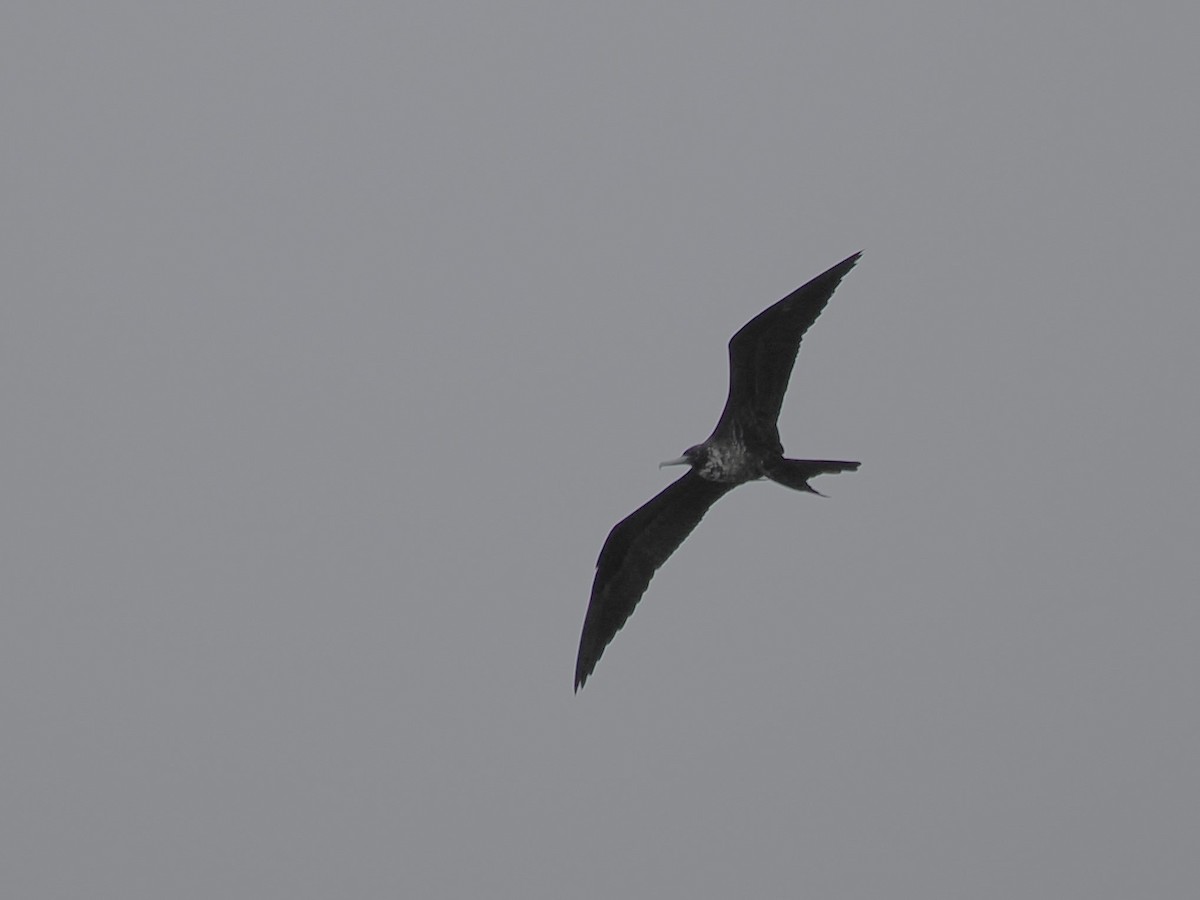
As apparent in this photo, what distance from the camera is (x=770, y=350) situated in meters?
12.7

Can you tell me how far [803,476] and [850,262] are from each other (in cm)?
209

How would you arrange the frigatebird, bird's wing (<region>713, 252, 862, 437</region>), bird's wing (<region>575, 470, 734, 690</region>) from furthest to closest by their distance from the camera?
bird's wing (<region>575, 470, 734, 690</region>) < the frigatebird < bird's wing (<region>713, 252, 862, 437</region>)

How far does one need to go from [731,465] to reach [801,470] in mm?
818

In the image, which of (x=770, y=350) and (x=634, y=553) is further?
(x=634, y=553)

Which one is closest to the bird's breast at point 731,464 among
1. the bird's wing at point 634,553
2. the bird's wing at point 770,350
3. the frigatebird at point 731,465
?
the frigatebird at point 731,465

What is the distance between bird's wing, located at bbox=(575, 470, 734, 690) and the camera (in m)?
14.5

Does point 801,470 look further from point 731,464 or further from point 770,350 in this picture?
point 770,350

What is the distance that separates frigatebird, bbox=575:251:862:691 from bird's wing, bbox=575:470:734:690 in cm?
1

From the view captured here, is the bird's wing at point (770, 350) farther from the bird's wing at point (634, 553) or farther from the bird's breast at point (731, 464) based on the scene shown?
the bird's wing at point (634, 553)

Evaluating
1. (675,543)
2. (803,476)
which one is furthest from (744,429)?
(675,543)

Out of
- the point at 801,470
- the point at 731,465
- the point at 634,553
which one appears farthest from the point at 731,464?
the point at 634,553

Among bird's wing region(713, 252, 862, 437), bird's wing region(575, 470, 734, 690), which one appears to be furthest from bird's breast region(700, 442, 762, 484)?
bird's wing region(575, 470, 734, 690)

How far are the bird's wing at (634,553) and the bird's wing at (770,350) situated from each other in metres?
1.39

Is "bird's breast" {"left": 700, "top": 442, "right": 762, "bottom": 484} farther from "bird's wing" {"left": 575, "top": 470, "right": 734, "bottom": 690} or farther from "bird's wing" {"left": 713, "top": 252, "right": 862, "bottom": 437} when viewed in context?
"bird's wing" {"left": 575, "top": 470, "right": 734, "bottom": 690}
